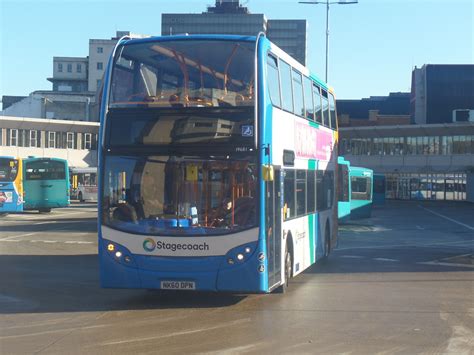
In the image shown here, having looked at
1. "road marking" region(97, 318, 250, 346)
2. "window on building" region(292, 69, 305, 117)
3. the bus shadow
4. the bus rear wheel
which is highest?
"window on building" region(292, 69, 305, 117)

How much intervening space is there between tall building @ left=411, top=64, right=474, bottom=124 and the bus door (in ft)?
273

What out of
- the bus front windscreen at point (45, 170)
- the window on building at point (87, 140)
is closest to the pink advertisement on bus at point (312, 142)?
the bus front windscreen at point (45, 170)

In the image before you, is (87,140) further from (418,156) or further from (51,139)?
(418,156)

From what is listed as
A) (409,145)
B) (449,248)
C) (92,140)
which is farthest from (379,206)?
(449,248)

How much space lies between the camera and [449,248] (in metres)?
24.0

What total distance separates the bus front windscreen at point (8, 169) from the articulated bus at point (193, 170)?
28.0 meters

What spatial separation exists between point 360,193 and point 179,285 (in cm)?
2979

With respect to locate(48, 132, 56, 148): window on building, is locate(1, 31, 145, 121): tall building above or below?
above

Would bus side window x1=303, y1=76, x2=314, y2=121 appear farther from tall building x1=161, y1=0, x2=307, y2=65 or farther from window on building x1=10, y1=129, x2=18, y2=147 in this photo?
tall building x1=161, y1=0, x2=307, y2=65

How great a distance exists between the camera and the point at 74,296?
41.0 feet

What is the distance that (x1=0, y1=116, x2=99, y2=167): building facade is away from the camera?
2689 inches

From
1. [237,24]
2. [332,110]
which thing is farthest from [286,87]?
[237,24]

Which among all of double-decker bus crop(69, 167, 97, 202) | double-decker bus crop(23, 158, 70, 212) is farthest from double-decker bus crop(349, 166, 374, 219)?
double-decker bus crop(69, 167, 97, 202)

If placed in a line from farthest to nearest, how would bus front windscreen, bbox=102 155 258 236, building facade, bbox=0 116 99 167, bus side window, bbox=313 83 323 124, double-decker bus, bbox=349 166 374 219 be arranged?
building facade, bbox=0 116 99 167
double-decker bus, bbox=349 166 374 219
bus side window, bbox=313 83 323 124
bus front windscreen, bbox=102 155 258 236
